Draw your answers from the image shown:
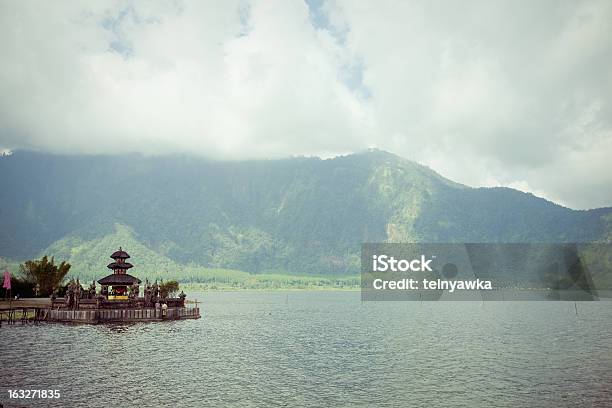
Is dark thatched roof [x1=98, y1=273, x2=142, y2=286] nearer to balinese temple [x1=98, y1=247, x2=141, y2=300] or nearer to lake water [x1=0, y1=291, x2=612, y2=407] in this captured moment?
balinese temple [x1=98, y1=247, x2=141, y2=300]

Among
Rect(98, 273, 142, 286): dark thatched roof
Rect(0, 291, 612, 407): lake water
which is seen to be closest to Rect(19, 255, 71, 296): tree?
Rect(98, 273, 142, 286): dark thatched roof

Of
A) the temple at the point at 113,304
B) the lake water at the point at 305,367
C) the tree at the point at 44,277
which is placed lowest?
the lake water at the point at 305,367

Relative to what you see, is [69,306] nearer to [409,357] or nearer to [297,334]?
[297,334]

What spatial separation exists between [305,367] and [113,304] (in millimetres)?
64280

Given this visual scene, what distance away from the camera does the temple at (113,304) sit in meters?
105

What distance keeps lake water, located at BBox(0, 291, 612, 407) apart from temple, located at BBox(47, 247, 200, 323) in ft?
22.2

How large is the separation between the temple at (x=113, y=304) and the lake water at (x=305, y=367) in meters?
6.76

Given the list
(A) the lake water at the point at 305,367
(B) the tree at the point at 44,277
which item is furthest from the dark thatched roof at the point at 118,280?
(B) the tree at the point at 44,277

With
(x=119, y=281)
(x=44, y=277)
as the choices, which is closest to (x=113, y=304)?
(x=119, y=281)

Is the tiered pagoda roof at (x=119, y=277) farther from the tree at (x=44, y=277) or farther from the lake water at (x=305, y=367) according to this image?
the tree at (x=44, y=277)

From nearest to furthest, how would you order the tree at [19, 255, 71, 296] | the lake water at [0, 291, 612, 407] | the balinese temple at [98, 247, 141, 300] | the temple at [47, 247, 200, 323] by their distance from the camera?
1. the lake water at [0, 291, 612, 407]
2. the temple at [47, 247, 200, 323]
3. the balinese temple at [98, 247, 141, 300]
4. the tree at [19, 255, 71, 296]

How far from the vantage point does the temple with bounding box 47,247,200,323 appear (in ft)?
344

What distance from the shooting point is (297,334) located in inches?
3868

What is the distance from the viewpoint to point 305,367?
59.6 metres
